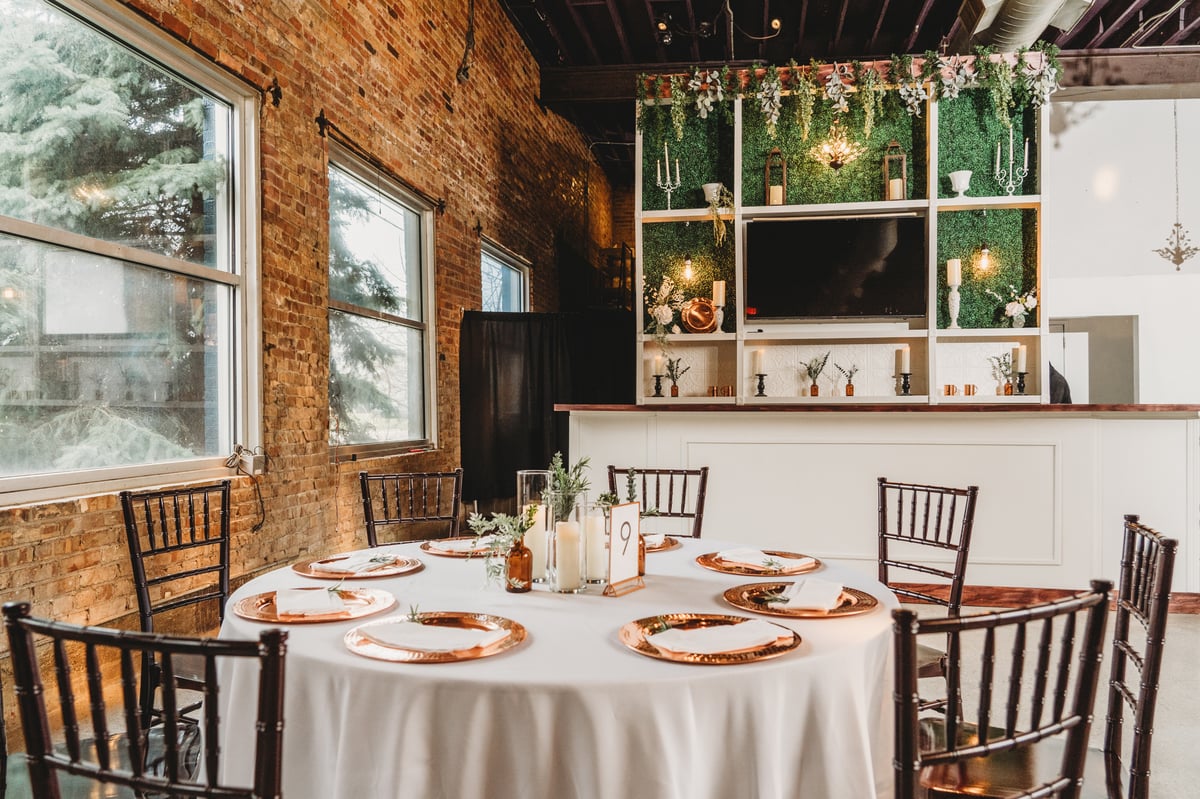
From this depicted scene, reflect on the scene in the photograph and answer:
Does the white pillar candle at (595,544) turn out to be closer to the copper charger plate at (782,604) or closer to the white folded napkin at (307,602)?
the copper charger plate at (782,604)

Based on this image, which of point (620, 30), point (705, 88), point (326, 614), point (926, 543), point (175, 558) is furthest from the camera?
point (620, 30)

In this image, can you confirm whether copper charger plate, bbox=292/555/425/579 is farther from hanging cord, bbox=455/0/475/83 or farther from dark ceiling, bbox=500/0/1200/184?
dark ceiling, bbox=500/0/1200/184

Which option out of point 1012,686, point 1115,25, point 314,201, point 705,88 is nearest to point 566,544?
point 1012,686

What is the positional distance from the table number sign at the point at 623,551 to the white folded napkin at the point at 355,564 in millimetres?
625

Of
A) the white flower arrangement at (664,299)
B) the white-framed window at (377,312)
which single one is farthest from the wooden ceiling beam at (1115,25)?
the white-framed window at (377,312)


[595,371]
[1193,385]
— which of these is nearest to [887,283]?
[595,371]

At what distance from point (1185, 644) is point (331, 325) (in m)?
4.40

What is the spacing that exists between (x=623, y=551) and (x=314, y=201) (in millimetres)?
2892

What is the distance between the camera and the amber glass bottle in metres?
1.71

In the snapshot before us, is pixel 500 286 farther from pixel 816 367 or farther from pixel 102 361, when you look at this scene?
pixel 102 361

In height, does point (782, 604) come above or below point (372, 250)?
below

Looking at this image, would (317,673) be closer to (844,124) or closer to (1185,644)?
(1185,644)

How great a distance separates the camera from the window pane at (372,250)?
14.1 feet

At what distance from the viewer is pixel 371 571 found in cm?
192
